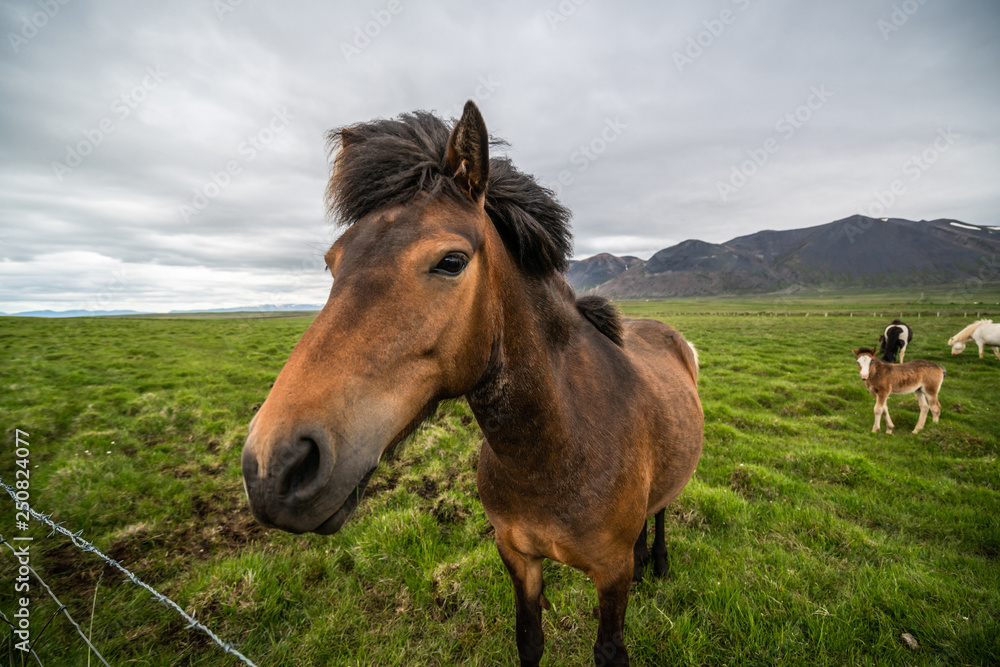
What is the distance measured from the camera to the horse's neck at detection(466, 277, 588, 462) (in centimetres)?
205

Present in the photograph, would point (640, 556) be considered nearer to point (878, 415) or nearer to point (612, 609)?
point (612, 609)

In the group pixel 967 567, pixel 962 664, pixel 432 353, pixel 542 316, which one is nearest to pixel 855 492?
pixel 967 567

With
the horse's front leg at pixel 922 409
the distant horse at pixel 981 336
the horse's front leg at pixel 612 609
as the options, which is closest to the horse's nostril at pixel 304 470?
the horse's front leg at pixel 612 609

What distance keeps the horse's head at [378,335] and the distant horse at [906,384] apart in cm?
1068

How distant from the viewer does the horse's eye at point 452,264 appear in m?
1.71

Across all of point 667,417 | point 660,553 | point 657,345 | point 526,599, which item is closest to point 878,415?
point 657,345

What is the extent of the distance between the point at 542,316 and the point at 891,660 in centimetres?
383

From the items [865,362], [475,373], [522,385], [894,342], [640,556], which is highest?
[475,373]

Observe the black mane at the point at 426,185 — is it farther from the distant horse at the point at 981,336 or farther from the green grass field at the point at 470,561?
the distant horse at the point at 981,336

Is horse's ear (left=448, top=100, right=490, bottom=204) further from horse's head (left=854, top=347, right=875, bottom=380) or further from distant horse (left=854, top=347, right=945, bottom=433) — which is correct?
horse's head (left=854, top=347, right=875, bottom=380)

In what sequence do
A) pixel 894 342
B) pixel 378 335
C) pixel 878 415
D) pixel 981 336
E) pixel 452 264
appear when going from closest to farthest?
pixel 378 335
pixel 452 264
pixel 878 415
pixel 981 336
pixel 894 342

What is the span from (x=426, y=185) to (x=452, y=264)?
457 millimetres

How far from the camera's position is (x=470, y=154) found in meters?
1.86

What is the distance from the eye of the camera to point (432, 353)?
64.4 inches
